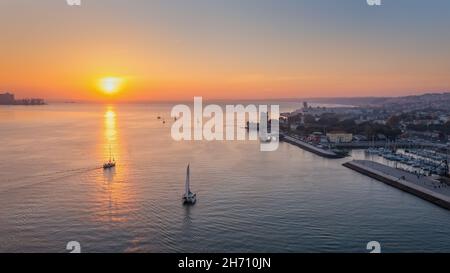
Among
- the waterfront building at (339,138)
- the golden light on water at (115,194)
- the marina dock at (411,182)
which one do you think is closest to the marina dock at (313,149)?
the waterfront building at (339,138)

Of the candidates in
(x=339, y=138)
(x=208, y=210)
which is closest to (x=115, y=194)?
(x=208, y=210)

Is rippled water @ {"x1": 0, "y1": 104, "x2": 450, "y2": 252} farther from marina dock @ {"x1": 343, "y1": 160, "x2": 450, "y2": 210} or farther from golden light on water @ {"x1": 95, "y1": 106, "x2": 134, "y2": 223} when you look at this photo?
marina dock @ {"x1": 343, "y1": 160, "x2": 450, "y2": 210}

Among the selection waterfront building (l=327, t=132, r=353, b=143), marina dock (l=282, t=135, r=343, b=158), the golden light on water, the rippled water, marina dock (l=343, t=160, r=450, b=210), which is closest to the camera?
the rippled water

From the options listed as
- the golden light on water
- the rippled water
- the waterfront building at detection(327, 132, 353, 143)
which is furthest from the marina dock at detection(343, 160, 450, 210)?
the waterfront building at detection(327, 132, 353, 143)

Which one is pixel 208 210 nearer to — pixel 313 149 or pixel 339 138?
pixel 313 149

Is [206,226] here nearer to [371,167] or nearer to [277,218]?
[277,218]

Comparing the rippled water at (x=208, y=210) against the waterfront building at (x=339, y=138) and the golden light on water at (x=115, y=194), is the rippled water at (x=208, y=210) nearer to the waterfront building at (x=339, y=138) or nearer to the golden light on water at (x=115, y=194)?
the golden light on water at (x=115, y=194)
